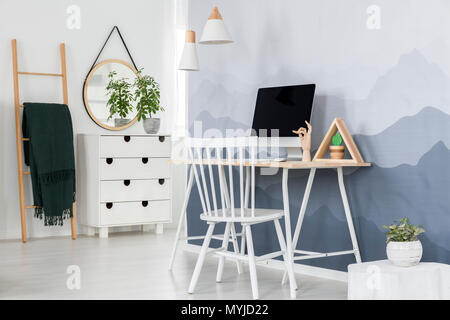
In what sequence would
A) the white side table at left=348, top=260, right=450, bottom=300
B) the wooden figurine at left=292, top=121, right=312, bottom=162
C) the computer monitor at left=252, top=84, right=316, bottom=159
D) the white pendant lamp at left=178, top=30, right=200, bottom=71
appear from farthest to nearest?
the white pendant lamp at left=178, top=30, right=200, bottom=71 < the computer monitor at left=252, top=84, right=316, bottom=159 < the wooden figurine at left=292, top=121, right=312, bottom=162 < the white side table at left=348, top=260, right=450, bottom=300

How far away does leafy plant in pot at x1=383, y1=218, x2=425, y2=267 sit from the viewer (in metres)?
2.82

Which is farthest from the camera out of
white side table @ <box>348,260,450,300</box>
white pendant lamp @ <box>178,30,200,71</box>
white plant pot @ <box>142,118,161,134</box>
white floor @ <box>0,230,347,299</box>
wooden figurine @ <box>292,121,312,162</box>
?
white plant pot @ <box>142,118,161,134</box>

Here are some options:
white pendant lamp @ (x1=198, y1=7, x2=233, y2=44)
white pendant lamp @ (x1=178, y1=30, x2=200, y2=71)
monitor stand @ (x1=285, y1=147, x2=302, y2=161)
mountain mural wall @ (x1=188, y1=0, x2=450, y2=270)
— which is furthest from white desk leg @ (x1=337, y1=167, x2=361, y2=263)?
white pendant lamp @ (x1=178, y1=30, x2=200, y2=71)

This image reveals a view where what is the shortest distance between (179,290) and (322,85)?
4.59 ft

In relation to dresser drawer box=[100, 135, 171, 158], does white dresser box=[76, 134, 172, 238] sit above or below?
below

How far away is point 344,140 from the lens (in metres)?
3.30

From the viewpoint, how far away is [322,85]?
360 centimetres

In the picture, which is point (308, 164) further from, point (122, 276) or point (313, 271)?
point (122, 276)

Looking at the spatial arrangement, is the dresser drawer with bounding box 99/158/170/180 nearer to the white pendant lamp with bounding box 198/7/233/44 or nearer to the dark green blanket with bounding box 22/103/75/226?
the dark green blanket with bounding box 22/103/75/226

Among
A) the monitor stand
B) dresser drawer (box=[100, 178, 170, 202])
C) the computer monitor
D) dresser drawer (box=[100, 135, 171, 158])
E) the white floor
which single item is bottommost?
the white floor

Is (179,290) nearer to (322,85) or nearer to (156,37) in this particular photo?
(322,85)

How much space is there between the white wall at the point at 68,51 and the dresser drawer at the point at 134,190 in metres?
0.50

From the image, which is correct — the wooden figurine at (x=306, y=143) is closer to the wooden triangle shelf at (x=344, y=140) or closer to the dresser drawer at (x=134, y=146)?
the wooden triangle shelf at (x=344, y=140)
